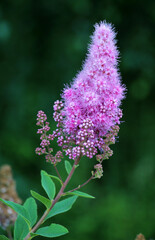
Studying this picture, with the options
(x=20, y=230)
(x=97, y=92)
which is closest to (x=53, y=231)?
(x=20, y=230)

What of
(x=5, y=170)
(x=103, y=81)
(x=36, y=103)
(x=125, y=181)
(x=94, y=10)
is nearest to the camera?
(x=103, y=81)

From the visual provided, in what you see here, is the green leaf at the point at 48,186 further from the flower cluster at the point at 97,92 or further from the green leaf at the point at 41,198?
the flower cluster at the point at 97,92

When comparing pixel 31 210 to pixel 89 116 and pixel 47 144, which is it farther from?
pixel 89 116

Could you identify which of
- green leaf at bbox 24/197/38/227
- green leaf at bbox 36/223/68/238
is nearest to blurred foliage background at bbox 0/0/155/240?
green leaf at bbox 24/197/38/227

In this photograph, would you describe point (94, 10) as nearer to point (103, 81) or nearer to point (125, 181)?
point (125, 181)

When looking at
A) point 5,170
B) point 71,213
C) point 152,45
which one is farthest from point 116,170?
point 5,170
